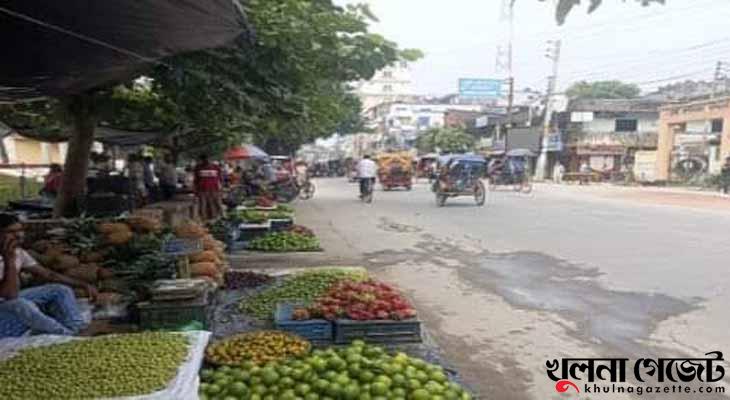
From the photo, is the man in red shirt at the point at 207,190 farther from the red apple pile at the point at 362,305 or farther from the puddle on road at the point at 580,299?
the red apple pile at the point at 362,305

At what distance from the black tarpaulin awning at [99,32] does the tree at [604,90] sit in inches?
2753

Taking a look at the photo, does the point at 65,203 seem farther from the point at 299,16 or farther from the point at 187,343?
the point at 187,343

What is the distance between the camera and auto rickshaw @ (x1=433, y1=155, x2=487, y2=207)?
21.4 meters

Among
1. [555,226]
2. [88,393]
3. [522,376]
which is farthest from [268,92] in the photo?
[555,226]

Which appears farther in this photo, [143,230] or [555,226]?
[555,226]

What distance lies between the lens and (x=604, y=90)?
236 ft

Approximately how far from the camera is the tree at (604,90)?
71.0 metres

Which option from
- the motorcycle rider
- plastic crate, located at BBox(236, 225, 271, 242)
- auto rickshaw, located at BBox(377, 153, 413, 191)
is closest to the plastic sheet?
plastic crate, located at BBox(236, 225, 271, 242)

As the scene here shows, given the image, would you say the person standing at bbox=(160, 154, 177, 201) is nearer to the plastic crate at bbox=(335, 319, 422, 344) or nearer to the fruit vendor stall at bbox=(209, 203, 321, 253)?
the fruit vendor stall at bbox=(209, 203, 321, 253)

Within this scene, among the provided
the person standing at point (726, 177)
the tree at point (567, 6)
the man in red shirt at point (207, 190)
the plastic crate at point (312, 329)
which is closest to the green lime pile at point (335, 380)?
the plastic crate at point (312, 329)

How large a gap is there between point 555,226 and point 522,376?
11.1 metres

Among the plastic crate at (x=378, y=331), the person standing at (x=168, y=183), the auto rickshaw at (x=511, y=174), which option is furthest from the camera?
the auto rickshaw at (x=511, y=174)

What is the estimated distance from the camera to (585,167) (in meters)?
44.1

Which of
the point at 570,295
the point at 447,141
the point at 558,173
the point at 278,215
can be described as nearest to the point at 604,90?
the point at 447,141
